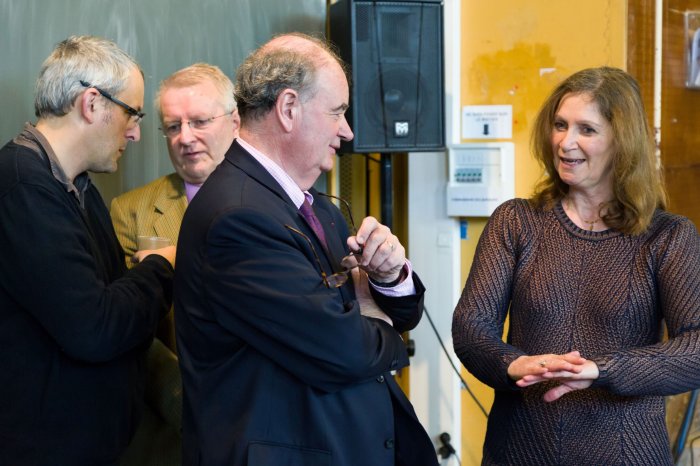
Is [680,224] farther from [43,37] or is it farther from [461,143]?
[43,37]

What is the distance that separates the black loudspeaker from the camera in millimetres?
3094

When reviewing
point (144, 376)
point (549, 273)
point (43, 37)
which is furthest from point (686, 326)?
point (43, 37)

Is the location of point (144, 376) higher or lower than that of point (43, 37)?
lower

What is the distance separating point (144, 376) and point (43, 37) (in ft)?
4.03

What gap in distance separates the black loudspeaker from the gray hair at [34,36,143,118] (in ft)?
4.00

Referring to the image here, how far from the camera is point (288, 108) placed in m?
1.62

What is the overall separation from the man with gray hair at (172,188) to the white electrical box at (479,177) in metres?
1.27

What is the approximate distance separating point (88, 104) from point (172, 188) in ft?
1.92

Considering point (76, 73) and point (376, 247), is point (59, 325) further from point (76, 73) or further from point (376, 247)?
point (376, 247)

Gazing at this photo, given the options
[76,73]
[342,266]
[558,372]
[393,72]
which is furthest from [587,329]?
[393,72]

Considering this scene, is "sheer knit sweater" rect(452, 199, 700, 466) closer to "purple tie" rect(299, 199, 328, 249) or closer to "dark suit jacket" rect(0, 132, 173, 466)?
"purple tie" rect(299, 199, 328, 249)

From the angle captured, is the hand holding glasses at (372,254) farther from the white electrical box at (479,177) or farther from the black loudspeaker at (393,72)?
the white electrical box at (479,177)

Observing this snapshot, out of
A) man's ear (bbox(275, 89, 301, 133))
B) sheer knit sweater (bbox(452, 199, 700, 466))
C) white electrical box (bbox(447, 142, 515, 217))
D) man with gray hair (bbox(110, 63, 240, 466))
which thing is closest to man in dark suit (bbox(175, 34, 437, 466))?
man's ear (bbox(275, 89, 301, 133))

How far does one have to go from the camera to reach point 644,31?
135 inches
